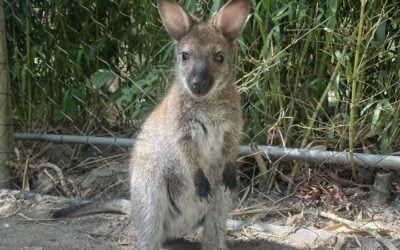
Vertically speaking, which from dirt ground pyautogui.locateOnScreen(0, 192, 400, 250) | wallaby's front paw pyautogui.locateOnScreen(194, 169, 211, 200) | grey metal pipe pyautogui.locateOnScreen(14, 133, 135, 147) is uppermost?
grey metal pipe pyautogui.locateOnScreen(14, 133, 135, 147)

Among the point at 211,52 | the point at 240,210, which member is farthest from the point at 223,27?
the point at 240,210

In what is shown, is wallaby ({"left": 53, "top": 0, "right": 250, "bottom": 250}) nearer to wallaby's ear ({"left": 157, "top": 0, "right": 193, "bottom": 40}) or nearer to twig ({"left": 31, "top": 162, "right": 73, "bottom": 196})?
wallaby's ear ({"left": 157, "top": 0, "right": 193, "bottom": 40})

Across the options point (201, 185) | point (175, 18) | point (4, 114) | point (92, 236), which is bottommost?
point (92, 236)

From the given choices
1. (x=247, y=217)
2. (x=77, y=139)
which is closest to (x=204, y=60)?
(x=247, y=217)

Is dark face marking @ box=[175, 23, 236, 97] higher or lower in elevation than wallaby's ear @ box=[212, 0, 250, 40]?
lower

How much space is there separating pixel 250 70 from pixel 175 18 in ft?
→ 2.81

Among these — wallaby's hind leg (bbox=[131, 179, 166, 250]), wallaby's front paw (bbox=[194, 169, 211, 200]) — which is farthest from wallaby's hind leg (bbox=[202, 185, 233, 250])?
wallaby's hind leg (bbox=[131, 179, 166, 250])

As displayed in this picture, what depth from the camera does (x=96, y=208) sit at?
388 centimetres

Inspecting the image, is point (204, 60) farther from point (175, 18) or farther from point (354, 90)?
point (354, 90)

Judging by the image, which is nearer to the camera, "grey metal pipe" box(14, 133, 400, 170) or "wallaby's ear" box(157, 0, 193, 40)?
"wallaby's ear" box(157, 0, 193, 40)

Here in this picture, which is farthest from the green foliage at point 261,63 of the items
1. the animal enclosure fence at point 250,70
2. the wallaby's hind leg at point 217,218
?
the wallaby's hind leg at point 217,218

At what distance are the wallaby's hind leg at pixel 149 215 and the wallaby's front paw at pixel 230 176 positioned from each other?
1.09ft

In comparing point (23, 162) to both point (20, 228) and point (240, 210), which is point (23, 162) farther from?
point (240, 210)

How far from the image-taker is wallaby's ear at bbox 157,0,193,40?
3301 mm
